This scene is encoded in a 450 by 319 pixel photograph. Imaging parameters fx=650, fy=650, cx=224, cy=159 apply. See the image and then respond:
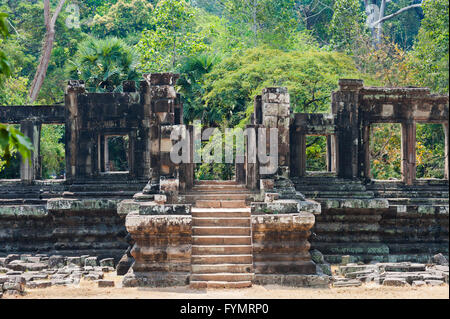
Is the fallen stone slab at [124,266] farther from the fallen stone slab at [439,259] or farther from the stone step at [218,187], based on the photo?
the fallen stone slab at [439,259]

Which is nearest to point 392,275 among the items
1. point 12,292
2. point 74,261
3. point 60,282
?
point 60,282

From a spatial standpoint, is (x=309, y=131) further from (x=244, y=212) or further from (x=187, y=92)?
(x=187, y=92)

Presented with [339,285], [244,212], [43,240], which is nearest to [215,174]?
[43,240]

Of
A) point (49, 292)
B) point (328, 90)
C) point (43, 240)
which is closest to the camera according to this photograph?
point (49, 292)

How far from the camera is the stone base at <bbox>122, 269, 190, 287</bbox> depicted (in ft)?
36.7

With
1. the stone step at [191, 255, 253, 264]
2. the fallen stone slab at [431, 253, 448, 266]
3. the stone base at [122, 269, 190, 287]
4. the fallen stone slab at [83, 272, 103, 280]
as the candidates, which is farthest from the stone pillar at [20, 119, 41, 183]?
the fallen stone slab at [431, 253, 448, 266]

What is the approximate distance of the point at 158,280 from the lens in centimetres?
1124

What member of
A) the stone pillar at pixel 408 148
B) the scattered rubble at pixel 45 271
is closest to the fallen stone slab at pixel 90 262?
the scattered rubble at pixel 45 271

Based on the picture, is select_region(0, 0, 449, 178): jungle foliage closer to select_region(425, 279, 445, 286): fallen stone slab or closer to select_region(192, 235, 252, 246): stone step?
select_region(425, 279, 445, 286): fallen stone slab

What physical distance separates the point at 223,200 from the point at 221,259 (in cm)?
266

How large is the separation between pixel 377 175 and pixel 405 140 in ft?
19.4

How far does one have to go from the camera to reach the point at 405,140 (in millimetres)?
17156

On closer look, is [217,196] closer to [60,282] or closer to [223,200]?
[223,200]

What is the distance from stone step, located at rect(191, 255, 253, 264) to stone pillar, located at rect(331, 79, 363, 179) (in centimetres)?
620
